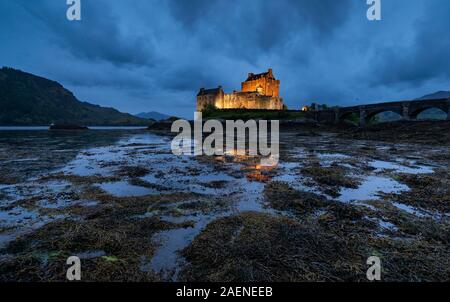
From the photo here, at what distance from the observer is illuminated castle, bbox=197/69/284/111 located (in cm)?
9638

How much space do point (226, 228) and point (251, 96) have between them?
312ft

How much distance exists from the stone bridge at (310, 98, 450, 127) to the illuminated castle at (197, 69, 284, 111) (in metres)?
30.1

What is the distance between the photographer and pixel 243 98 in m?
97.8

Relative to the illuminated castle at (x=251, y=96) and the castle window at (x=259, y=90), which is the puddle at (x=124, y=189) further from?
the castle window at (x=259, y=90)

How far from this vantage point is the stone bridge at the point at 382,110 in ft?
143

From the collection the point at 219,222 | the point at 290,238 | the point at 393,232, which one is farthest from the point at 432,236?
the point at 219,222

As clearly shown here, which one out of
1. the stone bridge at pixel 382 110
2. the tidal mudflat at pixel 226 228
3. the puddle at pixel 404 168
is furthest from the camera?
the stone bridge at pixel 382 110

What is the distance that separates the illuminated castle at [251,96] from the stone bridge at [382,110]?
30147mm

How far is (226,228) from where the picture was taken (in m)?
5.22

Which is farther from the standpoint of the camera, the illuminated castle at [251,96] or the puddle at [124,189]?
the illuminated castle at [251,96]

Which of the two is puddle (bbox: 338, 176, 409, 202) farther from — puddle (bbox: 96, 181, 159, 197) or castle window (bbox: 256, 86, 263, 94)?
castle window (bbox: 256, 86, 263, 94)

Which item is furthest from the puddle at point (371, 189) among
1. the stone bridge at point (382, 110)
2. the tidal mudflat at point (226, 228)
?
the stone bridge at point (382, 110)
